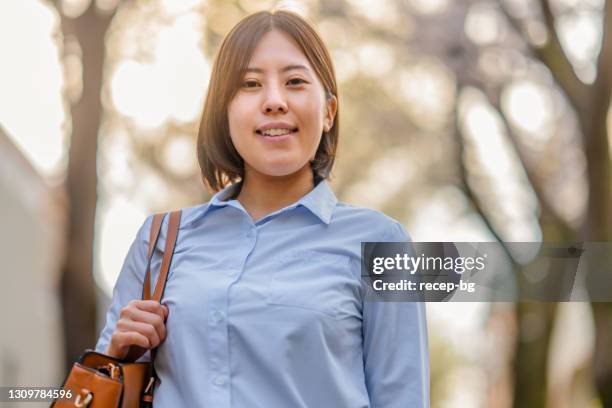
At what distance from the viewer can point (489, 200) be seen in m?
11.9

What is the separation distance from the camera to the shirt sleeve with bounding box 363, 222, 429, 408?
2.43m

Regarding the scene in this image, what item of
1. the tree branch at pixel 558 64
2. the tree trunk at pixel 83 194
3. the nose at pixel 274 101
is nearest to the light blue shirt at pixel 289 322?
the nose at pixel 274 101

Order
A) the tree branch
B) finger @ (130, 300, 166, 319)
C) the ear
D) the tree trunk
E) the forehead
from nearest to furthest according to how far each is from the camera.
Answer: finger @ (130, 300, 166, 319), the forehead, the ear, the tree trunk, the tree branch

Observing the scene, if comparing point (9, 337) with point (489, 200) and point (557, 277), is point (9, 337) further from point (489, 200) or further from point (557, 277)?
point (557, 277)

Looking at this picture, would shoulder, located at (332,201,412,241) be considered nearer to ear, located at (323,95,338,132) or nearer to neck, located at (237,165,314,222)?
neck, located at (237,165,314,222)

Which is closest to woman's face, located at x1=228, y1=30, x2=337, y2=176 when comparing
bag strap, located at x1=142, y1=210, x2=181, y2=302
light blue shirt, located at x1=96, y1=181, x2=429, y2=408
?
light blue shirt, located at x1=96, y1=181, x2=429, y2=408

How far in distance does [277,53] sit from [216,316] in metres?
0.64

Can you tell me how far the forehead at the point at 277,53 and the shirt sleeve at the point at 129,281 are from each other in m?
0.48

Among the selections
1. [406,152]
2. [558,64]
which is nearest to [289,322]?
[558,64]

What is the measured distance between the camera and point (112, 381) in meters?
2.47

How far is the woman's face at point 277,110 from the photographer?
2.53m

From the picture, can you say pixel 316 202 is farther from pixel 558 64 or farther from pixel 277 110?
pixel 558 64

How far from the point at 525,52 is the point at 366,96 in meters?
4.47

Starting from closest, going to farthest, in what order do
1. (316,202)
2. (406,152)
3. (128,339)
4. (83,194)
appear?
(128,339), (316,202), (83,194), (406,152)
